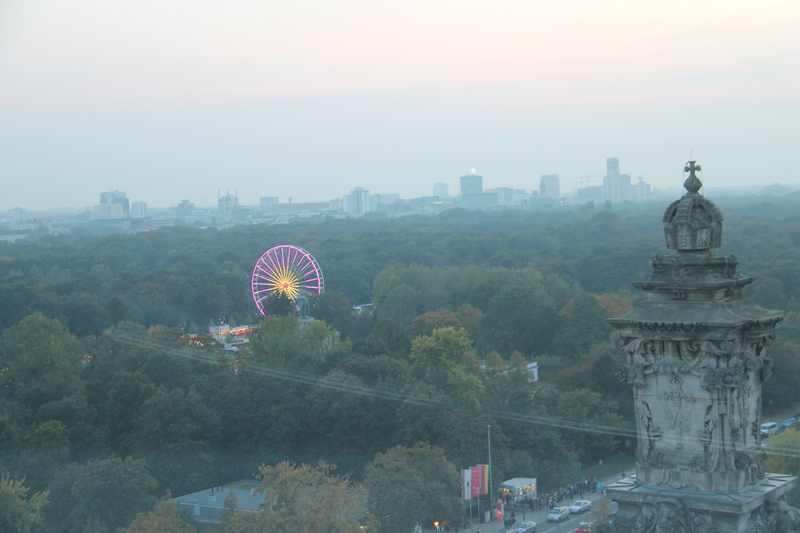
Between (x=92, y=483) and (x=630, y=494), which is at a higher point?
(x=630, y=494)

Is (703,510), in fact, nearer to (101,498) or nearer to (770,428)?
(101,498)

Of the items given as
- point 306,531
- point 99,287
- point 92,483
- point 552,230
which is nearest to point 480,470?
point 306,531

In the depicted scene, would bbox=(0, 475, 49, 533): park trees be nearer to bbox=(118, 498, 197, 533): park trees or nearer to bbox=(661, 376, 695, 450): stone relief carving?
bbox=(118, 498, 197, 533): park trees

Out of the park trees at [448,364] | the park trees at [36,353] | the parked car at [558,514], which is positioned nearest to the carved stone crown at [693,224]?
the parked car at [558,514]

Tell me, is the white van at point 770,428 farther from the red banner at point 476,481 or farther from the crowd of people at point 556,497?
the red banner at point 476,481

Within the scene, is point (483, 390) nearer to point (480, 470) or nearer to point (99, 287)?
point (480, 470)

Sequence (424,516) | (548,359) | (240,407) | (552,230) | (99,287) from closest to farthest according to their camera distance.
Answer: (424,516), (240,407), (548,359), (99,287), (552,230)

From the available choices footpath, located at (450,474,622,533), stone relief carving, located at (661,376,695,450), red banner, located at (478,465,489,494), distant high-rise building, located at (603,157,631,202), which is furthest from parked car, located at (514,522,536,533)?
distant high-rise building, located at (603,157,631,202)
